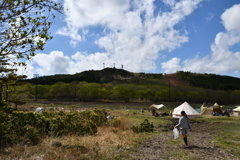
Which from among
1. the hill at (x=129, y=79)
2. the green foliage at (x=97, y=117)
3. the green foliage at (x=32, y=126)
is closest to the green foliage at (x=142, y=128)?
the green foliage at (x=97, y=117)

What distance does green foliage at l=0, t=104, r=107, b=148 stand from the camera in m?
8.36

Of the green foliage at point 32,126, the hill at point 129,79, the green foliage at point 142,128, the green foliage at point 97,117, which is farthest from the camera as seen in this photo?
the hill at point 129,79

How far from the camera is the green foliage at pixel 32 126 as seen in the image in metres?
8.36

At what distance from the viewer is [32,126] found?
32.4 feet

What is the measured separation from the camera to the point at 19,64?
7129 mm

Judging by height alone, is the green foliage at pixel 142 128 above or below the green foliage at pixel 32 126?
below

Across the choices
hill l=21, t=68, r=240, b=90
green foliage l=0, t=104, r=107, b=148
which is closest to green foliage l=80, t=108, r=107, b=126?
green foliage l=0, t=104, r=107, b=148

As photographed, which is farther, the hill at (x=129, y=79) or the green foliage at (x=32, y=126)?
the hill at (x=129, y=79)

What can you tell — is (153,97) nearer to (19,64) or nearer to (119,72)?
(19,64)

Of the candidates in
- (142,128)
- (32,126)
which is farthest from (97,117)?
(32,126)

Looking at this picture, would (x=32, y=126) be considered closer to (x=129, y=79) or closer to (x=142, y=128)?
(x=142, y=128)

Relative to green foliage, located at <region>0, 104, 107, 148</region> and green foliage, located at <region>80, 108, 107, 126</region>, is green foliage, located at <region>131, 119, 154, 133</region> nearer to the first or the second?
green foliage, located at <region>80, 108, 107, 126</region>

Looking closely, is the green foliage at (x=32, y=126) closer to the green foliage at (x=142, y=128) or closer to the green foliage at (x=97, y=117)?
the green foliage at (x=97, y=117)

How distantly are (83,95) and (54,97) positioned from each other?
1564cm
